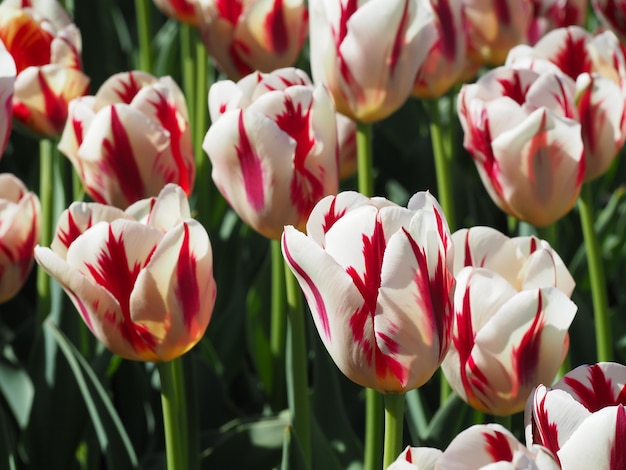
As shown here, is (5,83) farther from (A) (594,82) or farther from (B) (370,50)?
(A) (594,82)

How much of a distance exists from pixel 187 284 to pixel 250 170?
139 mm

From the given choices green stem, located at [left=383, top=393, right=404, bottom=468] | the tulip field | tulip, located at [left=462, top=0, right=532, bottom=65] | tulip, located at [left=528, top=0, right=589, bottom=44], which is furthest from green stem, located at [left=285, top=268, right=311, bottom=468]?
tulip, located at [left=528, top=0, right=589, bottom=44]

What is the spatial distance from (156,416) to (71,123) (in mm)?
327

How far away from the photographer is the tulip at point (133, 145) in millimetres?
942

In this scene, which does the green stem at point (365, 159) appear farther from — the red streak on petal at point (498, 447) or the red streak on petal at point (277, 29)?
the red streak on petal at point (498, 447)

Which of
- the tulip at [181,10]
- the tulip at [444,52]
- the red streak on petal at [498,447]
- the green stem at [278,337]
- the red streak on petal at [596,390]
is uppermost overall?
the tulip at [181,10]

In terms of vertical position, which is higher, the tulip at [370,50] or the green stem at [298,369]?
the tulip at [370,50]

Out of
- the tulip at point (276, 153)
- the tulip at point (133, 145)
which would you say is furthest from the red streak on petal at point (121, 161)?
the tulip at point (276, 153)

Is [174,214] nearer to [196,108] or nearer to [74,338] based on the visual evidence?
[74,338]

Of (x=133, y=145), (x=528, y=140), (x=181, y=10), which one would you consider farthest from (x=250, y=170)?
(x=181, y=10)

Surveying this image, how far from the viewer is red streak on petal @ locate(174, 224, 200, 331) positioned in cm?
74

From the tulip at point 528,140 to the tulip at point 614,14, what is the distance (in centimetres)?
44

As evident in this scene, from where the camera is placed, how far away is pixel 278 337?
1.20 m

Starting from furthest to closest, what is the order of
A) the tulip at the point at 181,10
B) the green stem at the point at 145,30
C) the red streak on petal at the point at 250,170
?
the green stem at the point at 145,30
the tulip at the point at 181,10
the red streak on petal at the point at 250,170
